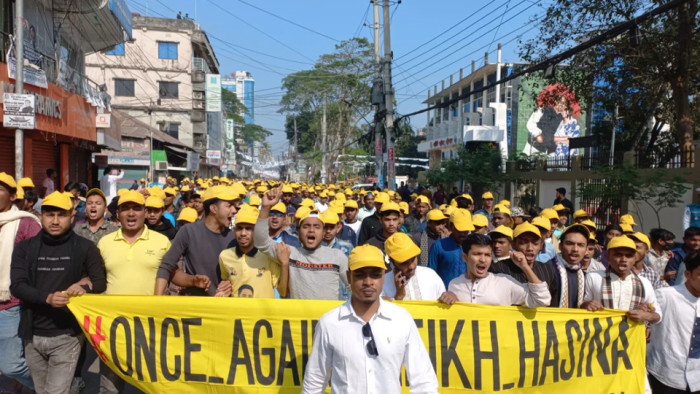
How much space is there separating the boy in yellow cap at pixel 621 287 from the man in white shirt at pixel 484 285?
451 mm

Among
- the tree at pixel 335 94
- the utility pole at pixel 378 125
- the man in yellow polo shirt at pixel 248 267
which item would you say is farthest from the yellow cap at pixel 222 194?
the tree at pixel 335 94

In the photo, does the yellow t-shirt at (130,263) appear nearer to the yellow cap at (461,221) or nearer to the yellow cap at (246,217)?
the yellow cap at (246,217)

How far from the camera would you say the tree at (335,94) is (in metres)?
51.2

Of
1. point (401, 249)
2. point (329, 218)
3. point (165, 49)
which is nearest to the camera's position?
point (401, 249)

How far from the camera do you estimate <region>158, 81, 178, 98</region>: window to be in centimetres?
4954

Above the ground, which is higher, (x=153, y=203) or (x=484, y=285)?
(x=153, y=203)

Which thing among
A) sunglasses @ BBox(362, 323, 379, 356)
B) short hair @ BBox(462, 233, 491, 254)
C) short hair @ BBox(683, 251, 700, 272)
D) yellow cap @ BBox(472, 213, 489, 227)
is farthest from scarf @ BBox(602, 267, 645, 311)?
sunglasses @ BBox(362, 323, 379, 356)

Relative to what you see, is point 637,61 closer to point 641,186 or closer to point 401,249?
point 641,186

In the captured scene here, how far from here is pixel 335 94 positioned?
5438cm

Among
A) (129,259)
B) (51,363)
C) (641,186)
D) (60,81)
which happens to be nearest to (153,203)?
(129,259)

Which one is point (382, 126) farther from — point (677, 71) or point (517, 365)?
point (517, 365)

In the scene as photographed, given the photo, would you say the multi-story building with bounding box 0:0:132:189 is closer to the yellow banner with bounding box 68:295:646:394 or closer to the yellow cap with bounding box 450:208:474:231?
the yellow banner with bounding box 68:295:646:394

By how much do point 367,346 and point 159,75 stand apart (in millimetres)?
50065

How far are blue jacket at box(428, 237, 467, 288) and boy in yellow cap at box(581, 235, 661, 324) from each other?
143cm
